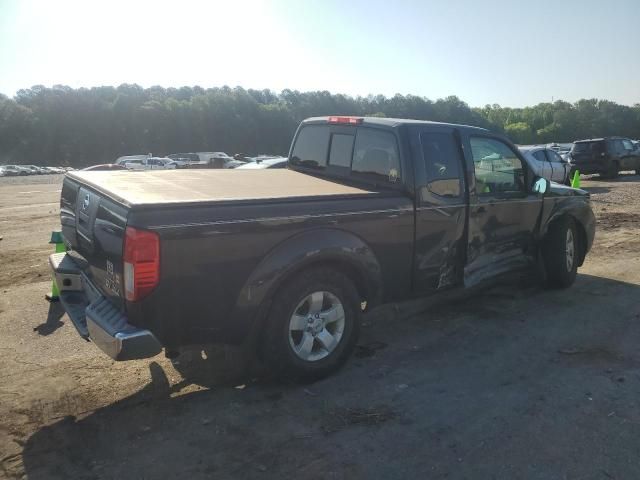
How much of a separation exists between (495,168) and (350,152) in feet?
4.92

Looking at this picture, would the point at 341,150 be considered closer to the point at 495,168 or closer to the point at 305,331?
the point at 495,168

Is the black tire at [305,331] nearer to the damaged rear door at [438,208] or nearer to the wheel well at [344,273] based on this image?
the wheel well at [344,273]

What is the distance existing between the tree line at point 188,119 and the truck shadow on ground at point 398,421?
215 feet

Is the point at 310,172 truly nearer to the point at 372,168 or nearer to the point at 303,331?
the point at 372,168

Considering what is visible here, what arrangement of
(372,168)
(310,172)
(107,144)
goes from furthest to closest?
(107,144) < (310,172) < (372,168)

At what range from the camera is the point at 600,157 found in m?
22.5

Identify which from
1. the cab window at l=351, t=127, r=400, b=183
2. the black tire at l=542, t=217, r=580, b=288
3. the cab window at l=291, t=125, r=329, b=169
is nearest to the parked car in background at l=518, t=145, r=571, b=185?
the black tire at l=542, t=217, r=580, b=288

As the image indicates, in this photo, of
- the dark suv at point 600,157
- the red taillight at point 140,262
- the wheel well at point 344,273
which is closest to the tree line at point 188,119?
the dark suv at point 600,157

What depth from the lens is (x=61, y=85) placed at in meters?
83.9

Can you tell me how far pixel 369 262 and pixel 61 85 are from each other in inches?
3635

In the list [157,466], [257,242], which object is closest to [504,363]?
[257,242]

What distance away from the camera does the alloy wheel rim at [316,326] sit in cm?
391

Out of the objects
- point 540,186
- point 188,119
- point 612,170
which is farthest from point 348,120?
point 188,119

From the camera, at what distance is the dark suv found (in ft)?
74.0
